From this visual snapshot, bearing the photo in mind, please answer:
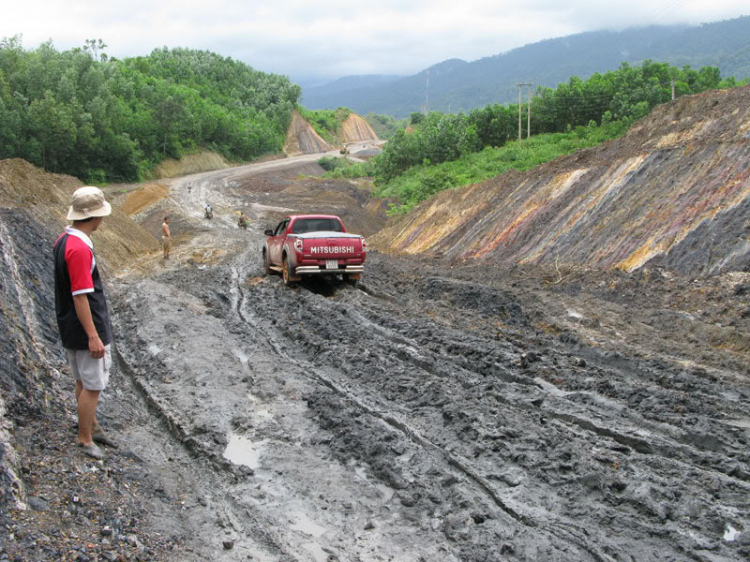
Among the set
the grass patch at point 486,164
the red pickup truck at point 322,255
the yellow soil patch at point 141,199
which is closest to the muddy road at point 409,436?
the red pickup truck at point 322,255

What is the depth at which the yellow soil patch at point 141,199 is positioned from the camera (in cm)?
3856

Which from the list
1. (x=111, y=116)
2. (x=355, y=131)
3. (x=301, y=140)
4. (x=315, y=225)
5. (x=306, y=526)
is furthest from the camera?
(x=355, y=131)

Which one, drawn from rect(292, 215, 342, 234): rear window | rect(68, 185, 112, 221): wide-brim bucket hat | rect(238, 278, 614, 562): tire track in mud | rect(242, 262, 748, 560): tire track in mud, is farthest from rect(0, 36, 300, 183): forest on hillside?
rect(68, 185, 112, 221): wide-brim bucket hat

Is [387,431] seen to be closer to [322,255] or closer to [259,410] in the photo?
[259,410]

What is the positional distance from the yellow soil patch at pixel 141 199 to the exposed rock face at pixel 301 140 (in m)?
44.2

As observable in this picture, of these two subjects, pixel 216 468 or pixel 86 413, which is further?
pixel 216 468

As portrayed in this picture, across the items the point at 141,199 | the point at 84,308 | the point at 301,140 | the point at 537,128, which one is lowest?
the point at 84,308

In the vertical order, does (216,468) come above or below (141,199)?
below

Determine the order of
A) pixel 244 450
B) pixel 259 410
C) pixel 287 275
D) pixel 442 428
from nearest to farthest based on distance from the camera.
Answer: pixel 244 450, pixel 442 428, pixel 259 410, pixel 287 275

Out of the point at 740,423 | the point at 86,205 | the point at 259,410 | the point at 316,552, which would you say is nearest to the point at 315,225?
the point at 259,410

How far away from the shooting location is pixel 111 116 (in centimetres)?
5291

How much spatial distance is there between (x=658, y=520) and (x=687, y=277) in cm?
976

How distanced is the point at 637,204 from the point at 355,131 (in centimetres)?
10086

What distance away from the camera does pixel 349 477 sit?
5.23 metres
